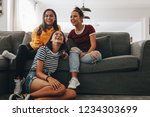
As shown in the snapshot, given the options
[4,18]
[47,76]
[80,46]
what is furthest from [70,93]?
[4,18]

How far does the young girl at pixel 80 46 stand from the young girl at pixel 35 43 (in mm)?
251

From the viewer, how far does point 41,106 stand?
1652mm

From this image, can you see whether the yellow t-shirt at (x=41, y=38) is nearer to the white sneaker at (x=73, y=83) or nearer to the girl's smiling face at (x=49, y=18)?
the girl's smiling face at (x=49, y=18)

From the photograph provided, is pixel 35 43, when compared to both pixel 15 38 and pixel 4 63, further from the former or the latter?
pixel 15 38

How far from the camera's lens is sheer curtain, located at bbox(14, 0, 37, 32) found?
18.6 feet

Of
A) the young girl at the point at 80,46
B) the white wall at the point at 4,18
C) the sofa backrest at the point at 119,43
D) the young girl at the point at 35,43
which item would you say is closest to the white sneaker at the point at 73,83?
the young girl at the point at 80,46

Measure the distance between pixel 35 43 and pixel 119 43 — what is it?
46.9 inches

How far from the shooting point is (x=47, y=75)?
2441mm

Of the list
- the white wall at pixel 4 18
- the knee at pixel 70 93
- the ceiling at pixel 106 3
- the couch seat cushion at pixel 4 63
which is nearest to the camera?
the knee at pixel 70 93

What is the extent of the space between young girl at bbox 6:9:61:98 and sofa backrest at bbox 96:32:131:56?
2.81 ft

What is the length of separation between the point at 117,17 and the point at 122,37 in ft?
21.7

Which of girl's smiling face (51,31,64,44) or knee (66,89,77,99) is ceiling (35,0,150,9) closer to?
girl's smiling face (51,31,64,44)

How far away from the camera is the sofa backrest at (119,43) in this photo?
3283 mm

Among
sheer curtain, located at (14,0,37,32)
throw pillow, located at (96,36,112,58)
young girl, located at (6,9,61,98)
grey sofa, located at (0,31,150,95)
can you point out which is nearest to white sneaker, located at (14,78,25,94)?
young girl, located at (6,9,61,98)
